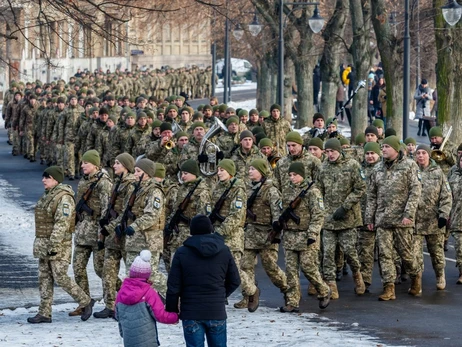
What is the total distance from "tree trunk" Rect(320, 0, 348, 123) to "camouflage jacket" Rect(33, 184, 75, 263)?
2246 cm

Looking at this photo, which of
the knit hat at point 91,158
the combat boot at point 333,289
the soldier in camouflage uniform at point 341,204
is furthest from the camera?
the soldier in camouflage uniform at point 341,204

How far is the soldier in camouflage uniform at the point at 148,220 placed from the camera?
45.3ft

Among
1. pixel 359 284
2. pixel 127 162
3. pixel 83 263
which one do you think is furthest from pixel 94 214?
pixel 359 284

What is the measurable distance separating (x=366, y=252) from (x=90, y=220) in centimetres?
341

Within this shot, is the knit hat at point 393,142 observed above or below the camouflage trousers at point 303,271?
above

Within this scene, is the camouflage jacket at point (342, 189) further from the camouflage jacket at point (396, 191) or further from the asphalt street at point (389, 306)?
the asphalt street at point (389, 306)

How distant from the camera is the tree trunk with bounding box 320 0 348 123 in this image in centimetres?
3634

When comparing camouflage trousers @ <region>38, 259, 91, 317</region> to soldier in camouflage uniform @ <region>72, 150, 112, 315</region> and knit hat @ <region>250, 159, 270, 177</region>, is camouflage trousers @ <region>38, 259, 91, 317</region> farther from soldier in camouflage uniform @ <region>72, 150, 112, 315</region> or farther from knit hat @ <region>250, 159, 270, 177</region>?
knit hat @ <region>250, 159, 270, 177</region>

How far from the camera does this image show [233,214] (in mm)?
14234

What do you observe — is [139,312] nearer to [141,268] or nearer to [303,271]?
[141,268]

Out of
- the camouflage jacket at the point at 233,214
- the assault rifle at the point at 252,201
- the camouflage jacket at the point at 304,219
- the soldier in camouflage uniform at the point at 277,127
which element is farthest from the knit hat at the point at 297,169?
the soldier in camouflage uniform at the point at 277,127

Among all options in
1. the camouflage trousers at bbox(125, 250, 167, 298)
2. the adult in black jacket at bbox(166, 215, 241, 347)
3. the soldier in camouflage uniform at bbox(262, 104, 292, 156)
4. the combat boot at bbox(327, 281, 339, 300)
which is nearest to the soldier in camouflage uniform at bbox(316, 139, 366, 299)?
the combat boot at bbox(327, 281, 339, 300)

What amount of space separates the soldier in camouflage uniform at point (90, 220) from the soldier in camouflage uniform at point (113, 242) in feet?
0.76

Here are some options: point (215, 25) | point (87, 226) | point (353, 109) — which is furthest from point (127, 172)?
point (215, 25)
